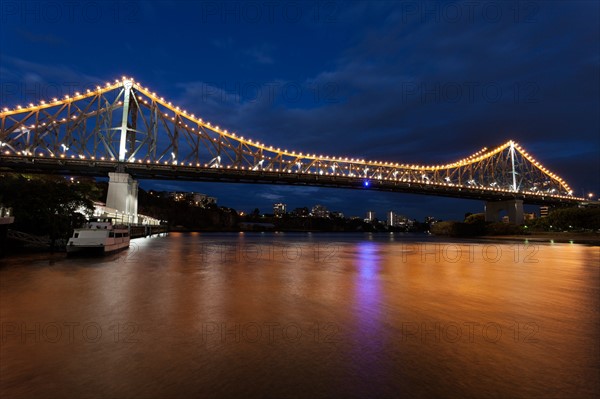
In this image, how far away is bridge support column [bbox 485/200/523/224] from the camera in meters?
101

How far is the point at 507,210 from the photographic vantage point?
106125 millimetres

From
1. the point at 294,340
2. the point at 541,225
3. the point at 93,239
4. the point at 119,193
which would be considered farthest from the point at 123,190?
the point at 541,225

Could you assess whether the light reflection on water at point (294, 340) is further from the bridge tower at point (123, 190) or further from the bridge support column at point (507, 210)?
the bridge support column at point (507, 210)

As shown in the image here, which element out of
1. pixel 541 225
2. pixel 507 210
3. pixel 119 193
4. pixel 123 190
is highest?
pixel 123 190

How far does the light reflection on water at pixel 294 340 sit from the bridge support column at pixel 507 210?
314ft

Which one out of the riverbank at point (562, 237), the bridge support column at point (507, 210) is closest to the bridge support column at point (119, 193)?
the riverbank at point (562, 237)

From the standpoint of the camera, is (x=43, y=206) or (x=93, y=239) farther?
(x=43, y=206)

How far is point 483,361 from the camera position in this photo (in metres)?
7.25

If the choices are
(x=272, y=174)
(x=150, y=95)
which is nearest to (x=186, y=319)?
(x=272, y=174)

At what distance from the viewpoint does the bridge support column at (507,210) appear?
101m

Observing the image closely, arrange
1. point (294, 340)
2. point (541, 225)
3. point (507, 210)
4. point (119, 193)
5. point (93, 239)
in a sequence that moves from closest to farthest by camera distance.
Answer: point (294, 340)
point (93, 239)
point (119, 193)
point (541, 225)
point (507, 210)

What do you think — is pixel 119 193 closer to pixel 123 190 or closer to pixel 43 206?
pixel 123 190

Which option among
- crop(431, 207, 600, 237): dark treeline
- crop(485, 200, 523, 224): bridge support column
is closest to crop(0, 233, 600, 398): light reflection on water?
crop(431, 207, 600, 237): dark treeline

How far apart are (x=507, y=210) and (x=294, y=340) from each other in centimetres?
11427
